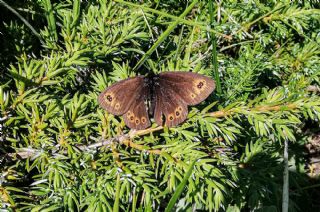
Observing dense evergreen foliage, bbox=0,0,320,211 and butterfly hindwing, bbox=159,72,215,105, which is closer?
dense evergreen foliage, bbox=0,0,320,211

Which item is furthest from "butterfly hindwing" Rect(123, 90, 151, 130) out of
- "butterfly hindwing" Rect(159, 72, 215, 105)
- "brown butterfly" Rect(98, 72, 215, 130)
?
"butterfly hindwing" Rect(159, 72, 215, 105)

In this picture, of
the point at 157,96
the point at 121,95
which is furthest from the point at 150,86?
the point at 121,95

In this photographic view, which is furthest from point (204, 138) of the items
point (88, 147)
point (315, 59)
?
point (315, 59)

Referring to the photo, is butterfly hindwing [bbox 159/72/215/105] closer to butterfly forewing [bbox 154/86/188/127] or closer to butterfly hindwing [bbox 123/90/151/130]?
butterfly forewing [bbox 154/86/188/127]

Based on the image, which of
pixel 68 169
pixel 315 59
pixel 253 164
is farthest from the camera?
pixel 315 59

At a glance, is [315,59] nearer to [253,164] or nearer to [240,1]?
[240,1]
